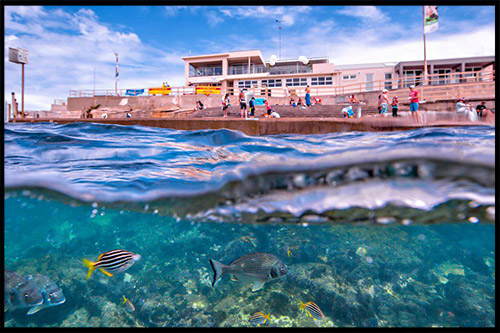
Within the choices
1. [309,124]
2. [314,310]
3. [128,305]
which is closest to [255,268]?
[314,310]

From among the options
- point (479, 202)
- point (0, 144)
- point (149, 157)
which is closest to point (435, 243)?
point (479, 202)

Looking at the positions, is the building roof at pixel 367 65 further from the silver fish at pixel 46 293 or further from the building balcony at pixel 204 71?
the silver fish at pixel 46 293

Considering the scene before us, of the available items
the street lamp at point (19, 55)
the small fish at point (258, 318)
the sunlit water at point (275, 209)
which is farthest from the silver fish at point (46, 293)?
the street lamp at point (19, 55)

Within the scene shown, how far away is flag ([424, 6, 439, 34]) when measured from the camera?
22938 mm

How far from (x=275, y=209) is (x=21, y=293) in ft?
14.9

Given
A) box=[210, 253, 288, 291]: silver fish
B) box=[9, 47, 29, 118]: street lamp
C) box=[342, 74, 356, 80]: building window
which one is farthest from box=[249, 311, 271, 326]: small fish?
box=[342, 74, 356, 80]: building window

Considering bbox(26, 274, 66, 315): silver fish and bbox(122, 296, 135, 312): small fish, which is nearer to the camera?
bbox(26, 274, 66, 315): silver fish

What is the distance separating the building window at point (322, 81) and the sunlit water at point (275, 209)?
38.9 m

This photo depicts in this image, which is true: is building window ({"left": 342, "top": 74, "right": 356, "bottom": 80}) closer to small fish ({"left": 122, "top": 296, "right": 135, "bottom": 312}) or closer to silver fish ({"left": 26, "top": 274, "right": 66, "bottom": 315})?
small fish ({"left": 122, "top": 296, "right": 135, "bottom": 312})

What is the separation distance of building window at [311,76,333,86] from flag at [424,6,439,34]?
18641 millimetres

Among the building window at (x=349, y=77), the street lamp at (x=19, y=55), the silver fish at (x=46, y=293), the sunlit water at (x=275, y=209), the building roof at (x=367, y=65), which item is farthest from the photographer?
the building window at (x=349, y=77)

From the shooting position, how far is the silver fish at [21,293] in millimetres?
4090

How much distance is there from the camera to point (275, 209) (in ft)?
14.3

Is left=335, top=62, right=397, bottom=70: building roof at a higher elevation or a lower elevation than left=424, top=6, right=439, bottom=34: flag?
higher
